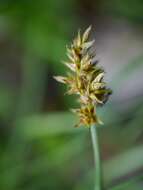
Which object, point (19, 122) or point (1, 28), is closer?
point (19, 122)

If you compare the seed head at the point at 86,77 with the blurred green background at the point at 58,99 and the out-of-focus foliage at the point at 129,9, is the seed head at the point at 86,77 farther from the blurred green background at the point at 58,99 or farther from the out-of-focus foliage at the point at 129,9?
the out-of-focus foliage at the point at 129,9

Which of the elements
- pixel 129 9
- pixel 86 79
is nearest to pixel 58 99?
pixel 129 9

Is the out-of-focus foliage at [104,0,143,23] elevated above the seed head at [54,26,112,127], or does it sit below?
above

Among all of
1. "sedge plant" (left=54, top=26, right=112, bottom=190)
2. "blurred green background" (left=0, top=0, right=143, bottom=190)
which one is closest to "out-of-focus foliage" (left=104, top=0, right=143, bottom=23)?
"blurred green background" (left=0, top=0, right=143, bottom=190)

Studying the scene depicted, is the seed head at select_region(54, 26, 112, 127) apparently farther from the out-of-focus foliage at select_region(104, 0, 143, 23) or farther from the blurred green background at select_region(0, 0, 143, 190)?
the out-of-focus foliage at select_region(104, 0, 143, 23)

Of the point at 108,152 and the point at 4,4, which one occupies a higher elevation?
the point at 4,4

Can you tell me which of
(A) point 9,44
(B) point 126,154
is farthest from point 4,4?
(B) point 126,154

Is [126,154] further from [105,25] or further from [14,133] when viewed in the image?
[105,25]
